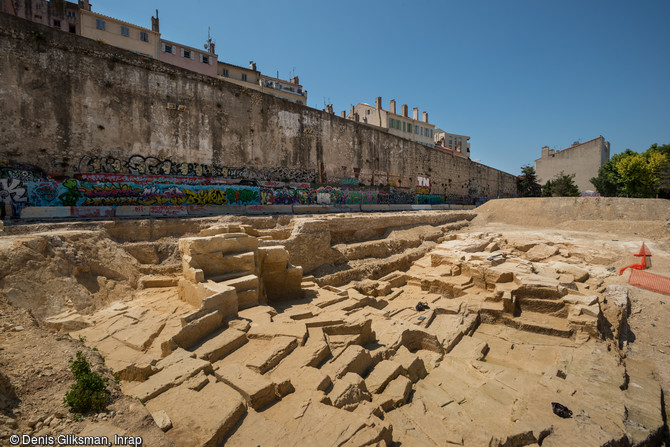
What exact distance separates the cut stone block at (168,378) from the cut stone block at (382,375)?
96.7 inches

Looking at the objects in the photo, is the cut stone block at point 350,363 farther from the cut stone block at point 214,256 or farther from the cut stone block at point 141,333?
the cut stone block at point 214,256

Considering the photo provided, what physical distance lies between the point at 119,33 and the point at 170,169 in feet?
64.4

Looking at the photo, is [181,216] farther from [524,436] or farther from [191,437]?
[524,436]

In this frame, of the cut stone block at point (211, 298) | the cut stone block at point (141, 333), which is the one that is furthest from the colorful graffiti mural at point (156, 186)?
the cut stone block at point (141, 333)

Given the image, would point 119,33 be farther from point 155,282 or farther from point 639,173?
point 639,173

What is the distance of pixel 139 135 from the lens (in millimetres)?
14633

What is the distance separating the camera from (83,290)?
6.80m

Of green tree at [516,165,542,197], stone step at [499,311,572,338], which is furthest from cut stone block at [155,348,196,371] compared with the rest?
green tree at [516,165,542,197]

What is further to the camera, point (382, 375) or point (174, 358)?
point (382, 375)

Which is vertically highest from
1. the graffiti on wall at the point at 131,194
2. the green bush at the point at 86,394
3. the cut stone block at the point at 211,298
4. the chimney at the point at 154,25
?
the chimney at the point at 154,25

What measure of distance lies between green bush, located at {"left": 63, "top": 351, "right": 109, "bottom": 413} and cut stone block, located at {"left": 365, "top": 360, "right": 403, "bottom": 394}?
11.5 ft

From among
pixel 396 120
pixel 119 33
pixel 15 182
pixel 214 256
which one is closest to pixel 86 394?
pixel 214 256

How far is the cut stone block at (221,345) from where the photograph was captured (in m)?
4.67

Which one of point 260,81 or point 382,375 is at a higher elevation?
point 260,81
